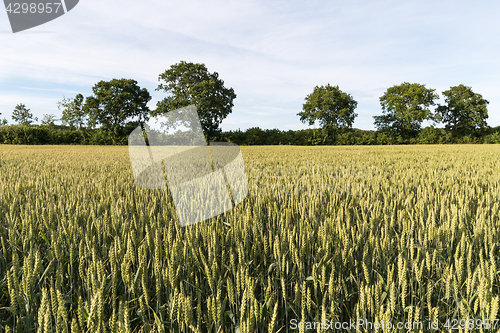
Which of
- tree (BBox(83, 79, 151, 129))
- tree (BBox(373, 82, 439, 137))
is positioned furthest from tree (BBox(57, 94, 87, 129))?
tree (BBox(373, 82, 439, 137))

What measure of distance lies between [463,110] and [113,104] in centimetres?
5737

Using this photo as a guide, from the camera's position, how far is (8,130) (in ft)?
98.6

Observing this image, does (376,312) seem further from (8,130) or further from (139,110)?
(139,110)

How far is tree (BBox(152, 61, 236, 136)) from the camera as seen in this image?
32.0 metres

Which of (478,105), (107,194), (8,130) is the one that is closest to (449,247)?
(107,194)

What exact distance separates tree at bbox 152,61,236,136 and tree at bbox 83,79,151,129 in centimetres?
741

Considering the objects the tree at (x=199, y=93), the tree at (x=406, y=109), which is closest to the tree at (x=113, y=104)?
the tree at (x=199, y=93)

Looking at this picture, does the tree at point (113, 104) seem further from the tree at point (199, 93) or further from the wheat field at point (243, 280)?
the wheat field at point (243, 280)

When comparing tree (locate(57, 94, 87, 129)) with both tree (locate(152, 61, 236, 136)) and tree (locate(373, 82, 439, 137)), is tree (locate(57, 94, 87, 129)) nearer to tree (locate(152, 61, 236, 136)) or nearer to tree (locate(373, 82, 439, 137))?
tree (locate(152, 61, 236, 136))

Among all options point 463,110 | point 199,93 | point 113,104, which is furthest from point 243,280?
point 463,110

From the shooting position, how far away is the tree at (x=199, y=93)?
105 feet

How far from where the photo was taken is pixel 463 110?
44.8 metres

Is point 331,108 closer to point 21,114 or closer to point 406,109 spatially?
point 406,109

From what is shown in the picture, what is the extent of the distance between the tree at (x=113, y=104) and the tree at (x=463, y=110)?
49277 millimetres
